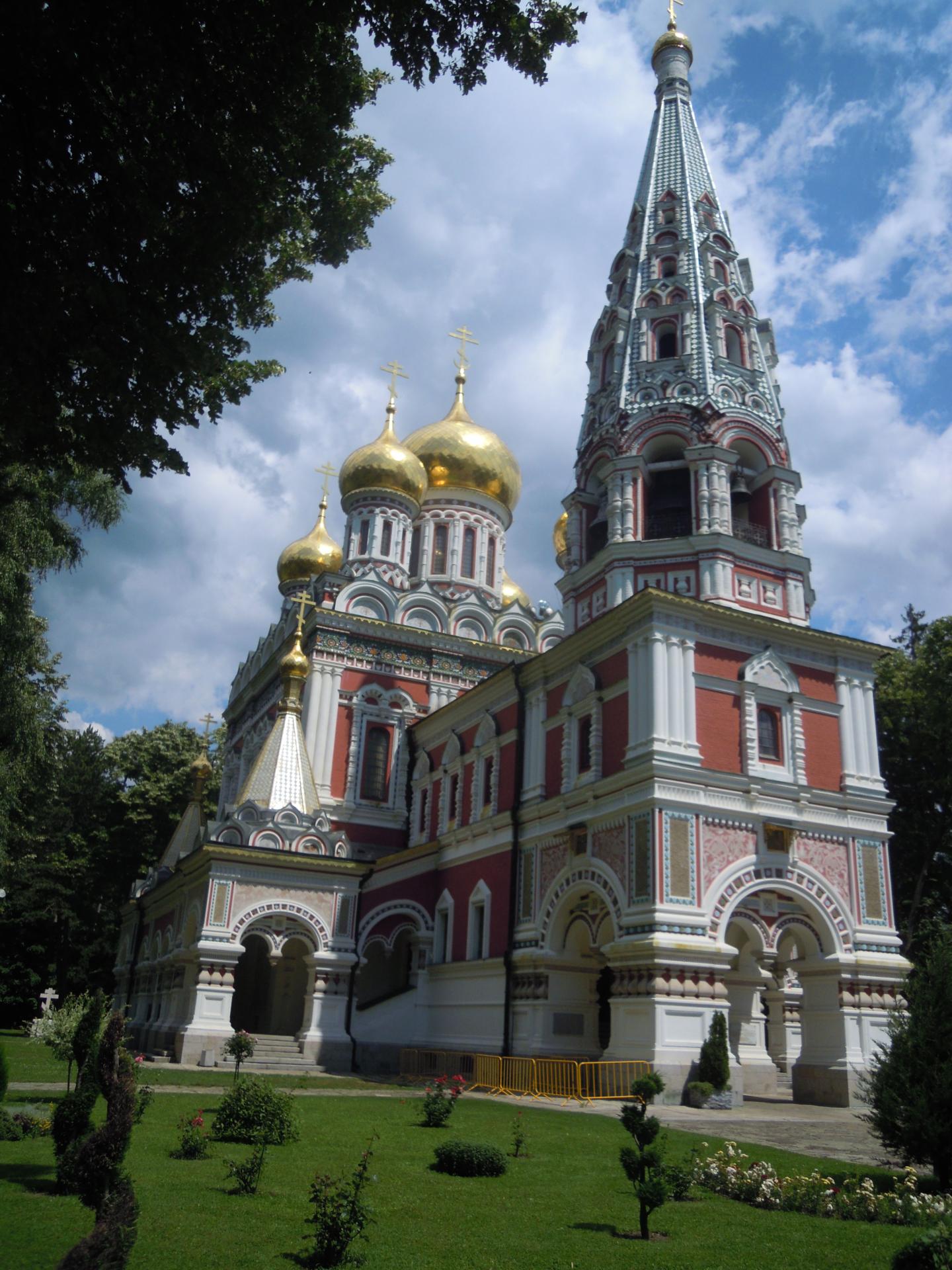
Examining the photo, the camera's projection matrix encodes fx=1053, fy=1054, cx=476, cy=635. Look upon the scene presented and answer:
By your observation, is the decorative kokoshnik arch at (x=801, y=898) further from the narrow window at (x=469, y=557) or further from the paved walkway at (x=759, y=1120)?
the narrow window at (x=469, y=557)

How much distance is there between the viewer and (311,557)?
1330 inches

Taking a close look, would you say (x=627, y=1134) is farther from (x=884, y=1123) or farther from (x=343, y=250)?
(x=343, y=250)

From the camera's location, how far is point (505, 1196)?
7820 mm

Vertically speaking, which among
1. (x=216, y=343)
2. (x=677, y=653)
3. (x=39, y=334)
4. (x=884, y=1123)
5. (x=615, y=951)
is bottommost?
(x=884, y=1123)

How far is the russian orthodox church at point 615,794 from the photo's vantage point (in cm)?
1666

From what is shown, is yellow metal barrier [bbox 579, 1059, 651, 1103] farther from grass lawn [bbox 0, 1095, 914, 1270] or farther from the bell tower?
the bell tower

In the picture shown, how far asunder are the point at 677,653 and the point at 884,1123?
9.67 metres

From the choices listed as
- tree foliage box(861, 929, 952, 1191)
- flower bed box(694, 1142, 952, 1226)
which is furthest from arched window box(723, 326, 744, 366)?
flower bed box(694, 1142, 952, 1226)

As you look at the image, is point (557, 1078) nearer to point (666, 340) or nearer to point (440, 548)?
point (666, 340)

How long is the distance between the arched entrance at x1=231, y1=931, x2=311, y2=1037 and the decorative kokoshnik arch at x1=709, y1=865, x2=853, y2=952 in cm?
944

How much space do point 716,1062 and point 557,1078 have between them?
269 centimetres

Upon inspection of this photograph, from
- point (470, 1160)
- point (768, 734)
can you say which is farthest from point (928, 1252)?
point (768, 734)

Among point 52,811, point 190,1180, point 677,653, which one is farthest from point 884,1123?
point 52,811

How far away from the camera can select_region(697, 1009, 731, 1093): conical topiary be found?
14602 millimetres
